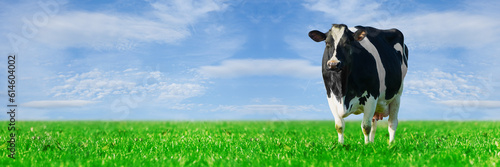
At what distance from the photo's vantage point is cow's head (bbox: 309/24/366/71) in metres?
7.50

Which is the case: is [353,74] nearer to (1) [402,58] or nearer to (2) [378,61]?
(2) [378,61]

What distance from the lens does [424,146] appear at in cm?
736

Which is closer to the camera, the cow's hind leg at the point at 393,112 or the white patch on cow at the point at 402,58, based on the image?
the cow's hind leg at the point at 393,112

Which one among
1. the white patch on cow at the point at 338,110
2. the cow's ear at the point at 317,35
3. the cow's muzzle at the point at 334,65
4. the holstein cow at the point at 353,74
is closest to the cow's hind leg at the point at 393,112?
the holstein cow at the point at 353,74

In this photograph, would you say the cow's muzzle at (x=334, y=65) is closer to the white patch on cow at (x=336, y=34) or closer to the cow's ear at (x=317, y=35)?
the white patch on cow at (x=336, y=34)

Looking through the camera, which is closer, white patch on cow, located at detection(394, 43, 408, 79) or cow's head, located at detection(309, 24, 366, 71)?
cow's head, located at detection(309, 24, 366, 71)

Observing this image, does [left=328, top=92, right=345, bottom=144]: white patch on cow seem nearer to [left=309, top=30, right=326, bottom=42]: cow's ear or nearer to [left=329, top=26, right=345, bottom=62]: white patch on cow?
[left=329, top=26, right=345, bottom=62]: white patch on cow

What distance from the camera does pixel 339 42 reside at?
7.56 meters

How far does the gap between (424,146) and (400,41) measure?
3.29 meters

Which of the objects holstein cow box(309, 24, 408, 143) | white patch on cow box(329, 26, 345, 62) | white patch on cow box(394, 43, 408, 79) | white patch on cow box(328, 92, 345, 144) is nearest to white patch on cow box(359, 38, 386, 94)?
holstein cow box(309, 24, 408, 143)

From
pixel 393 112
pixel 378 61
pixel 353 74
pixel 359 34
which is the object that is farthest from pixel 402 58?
pixel 353 74

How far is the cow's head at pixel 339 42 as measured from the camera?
750cm

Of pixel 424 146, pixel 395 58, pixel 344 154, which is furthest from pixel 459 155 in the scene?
pixel 395 58

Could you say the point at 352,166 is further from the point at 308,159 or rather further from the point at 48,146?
the point at 48,146
